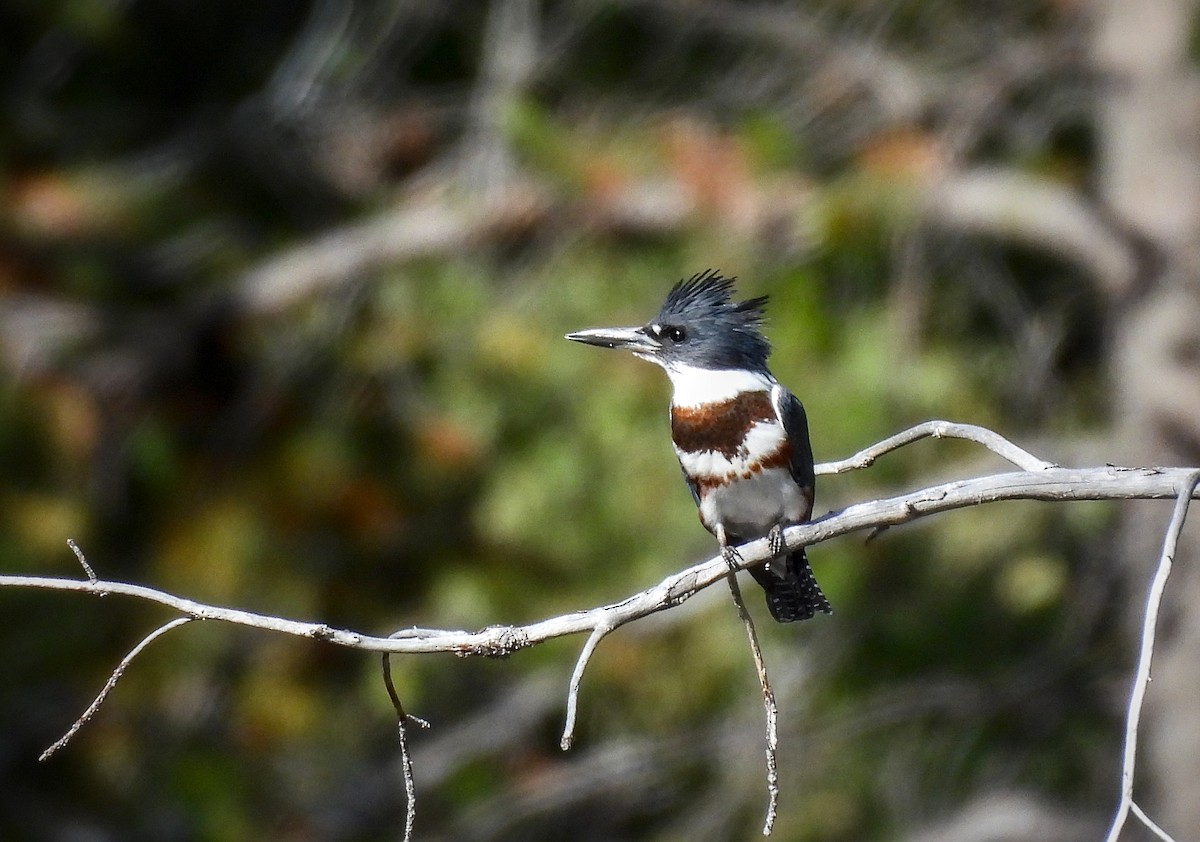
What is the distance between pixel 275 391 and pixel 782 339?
1.71 metres

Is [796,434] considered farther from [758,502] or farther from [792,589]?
[792,589]

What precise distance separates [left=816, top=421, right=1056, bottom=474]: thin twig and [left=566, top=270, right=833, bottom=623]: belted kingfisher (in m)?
0.58

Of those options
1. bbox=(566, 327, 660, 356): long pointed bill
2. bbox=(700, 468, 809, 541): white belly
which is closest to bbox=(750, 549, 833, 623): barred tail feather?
bbox=(700, 468, 809, 541): white belly

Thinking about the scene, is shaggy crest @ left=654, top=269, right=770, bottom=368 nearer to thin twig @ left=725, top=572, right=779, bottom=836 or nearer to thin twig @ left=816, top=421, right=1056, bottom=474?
thin twig @ left=816, top=421, right=1056, bottom=474

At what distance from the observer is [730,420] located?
9.20ft

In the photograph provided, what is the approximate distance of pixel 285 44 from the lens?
635cm

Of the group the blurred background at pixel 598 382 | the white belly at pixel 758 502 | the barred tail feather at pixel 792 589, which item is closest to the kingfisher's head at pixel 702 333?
the white belly at pixel 758 502

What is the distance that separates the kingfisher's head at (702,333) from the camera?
290 centimetres

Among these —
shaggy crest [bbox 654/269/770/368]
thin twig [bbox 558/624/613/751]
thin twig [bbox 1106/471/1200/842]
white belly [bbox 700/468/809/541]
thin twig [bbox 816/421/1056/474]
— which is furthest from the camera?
shaggy crest [bbox 654/269/770/368]

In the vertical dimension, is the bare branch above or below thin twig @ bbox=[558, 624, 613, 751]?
above

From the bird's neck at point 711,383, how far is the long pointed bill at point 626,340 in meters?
0.07

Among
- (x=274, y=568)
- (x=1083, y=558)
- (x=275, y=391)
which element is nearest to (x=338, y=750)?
(x=274, y=568)

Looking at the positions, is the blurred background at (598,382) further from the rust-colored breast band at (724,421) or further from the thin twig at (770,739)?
the thin twig at (770,739)

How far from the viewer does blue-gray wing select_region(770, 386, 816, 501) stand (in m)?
2.80
